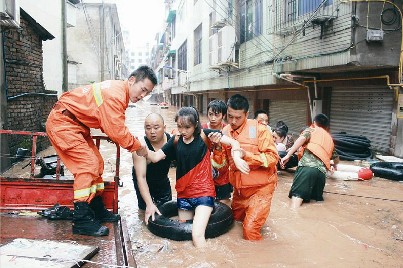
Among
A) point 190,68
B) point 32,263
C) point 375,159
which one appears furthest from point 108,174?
point 190,68

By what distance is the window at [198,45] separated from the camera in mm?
22552

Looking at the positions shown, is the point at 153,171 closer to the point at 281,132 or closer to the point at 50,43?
the point at 281,132

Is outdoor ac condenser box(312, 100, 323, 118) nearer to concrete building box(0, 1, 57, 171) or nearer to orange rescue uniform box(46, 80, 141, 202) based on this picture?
concrete building box(0, 1, 57, 171)

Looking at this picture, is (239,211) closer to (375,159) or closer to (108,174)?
(108,174)

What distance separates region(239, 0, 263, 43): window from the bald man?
30.1 ft

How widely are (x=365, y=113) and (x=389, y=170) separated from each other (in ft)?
9.17

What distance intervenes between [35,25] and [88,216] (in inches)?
325

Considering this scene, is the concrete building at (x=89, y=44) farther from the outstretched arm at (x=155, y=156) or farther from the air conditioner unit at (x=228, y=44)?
the outstretched arm at (x=155, y=156)

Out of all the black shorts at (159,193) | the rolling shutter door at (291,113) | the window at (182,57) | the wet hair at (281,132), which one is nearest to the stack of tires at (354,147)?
the wet hair at (281,132)

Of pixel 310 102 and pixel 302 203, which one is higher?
pixel 310 102

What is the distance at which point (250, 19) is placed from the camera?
14.0 metres

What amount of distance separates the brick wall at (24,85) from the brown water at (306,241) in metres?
3.90

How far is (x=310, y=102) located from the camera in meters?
11.6

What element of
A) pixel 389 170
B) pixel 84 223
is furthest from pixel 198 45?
pixel 84 223
